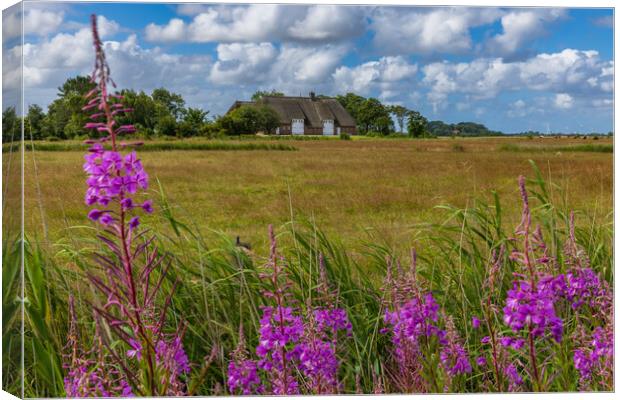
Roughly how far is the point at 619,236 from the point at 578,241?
0.77 ft

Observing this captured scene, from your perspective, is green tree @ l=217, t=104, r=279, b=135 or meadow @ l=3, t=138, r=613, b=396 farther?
green tree @ l=217, t=104, r=279, b=135

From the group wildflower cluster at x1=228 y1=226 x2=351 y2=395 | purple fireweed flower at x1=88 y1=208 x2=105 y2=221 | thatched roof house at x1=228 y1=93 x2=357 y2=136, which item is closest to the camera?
purple fireweed flower at x1=88 y1=208 x2=105 y2=221

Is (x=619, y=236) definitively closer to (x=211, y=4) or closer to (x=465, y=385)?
(x=465, y=385)

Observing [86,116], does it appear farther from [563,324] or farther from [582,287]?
[582,287]

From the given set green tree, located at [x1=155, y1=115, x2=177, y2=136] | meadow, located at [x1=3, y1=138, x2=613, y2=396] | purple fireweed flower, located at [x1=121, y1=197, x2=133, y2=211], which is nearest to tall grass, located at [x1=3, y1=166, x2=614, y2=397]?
meadow, located at [x1=3, y1=138, x2=613, y2=396]

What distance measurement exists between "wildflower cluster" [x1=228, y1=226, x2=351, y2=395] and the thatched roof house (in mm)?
977

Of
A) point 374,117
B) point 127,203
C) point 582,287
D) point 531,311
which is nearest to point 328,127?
point 374,117

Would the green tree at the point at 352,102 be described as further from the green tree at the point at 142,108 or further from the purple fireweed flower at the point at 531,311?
the purple fireweed flower at the point at 531,311

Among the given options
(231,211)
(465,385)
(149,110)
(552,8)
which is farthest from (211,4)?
(465,385)

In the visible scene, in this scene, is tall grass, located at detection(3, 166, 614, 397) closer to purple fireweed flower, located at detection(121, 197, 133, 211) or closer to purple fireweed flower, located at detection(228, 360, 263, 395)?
purple fireweed flower, located at detection(228, 360, 263, 395)

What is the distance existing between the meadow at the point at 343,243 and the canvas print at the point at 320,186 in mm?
13

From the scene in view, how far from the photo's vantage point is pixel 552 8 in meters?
3.70

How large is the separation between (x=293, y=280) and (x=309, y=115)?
910 millimetres

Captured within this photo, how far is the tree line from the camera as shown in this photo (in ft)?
11.3
